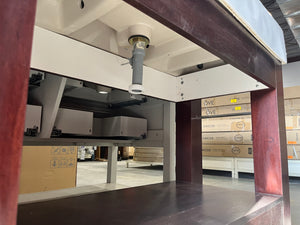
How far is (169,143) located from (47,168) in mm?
1731

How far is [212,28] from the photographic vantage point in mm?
479

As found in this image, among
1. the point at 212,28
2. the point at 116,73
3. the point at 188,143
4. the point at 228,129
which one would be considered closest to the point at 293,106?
the point at 228,129

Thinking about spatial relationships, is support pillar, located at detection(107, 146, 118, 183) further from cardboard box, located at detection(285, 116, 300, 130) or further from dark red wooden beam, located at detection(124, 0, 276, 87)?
cardboard box, located at detection(285, 116, 300, 130)

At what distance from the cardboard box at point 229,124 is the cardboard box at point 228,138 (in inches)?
2.4

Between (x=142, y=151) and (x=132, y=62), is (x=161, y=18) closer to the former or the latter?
(x=132, y=62)

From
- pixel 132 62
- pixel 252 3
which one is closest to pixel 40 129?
pixel 132 62

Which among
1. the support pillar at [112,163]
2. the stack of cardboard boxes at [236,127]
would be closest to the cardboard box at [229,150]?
the stack of cardboard boxes at [236,127]

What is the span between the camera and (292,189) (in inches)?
86.0

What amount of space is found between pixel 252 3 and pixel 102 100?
1065 millimetres

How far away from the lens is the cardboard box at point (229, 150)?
2.72m

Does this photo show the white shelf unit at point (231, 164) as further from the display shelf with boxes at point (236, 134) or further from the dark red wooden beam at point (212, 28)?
the dark red wooden beam at point (212, 28)

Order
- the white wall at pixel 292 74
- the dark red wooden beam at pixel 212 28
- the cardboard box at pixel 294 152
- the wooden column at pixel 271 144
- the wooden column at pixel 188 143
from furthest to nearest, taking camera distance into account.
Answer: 1. the white wall at pixel 292 74
2. the cardboard box at pixel 294 152
3. the wooden column at pixel 188 143
4. the wooden column at pixel 271 144
5. the dark red wooden beam at pixel 212 28

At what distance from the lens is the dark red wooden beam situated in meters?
0.37

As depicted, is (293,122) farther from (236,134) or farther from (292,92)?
(236,134)
